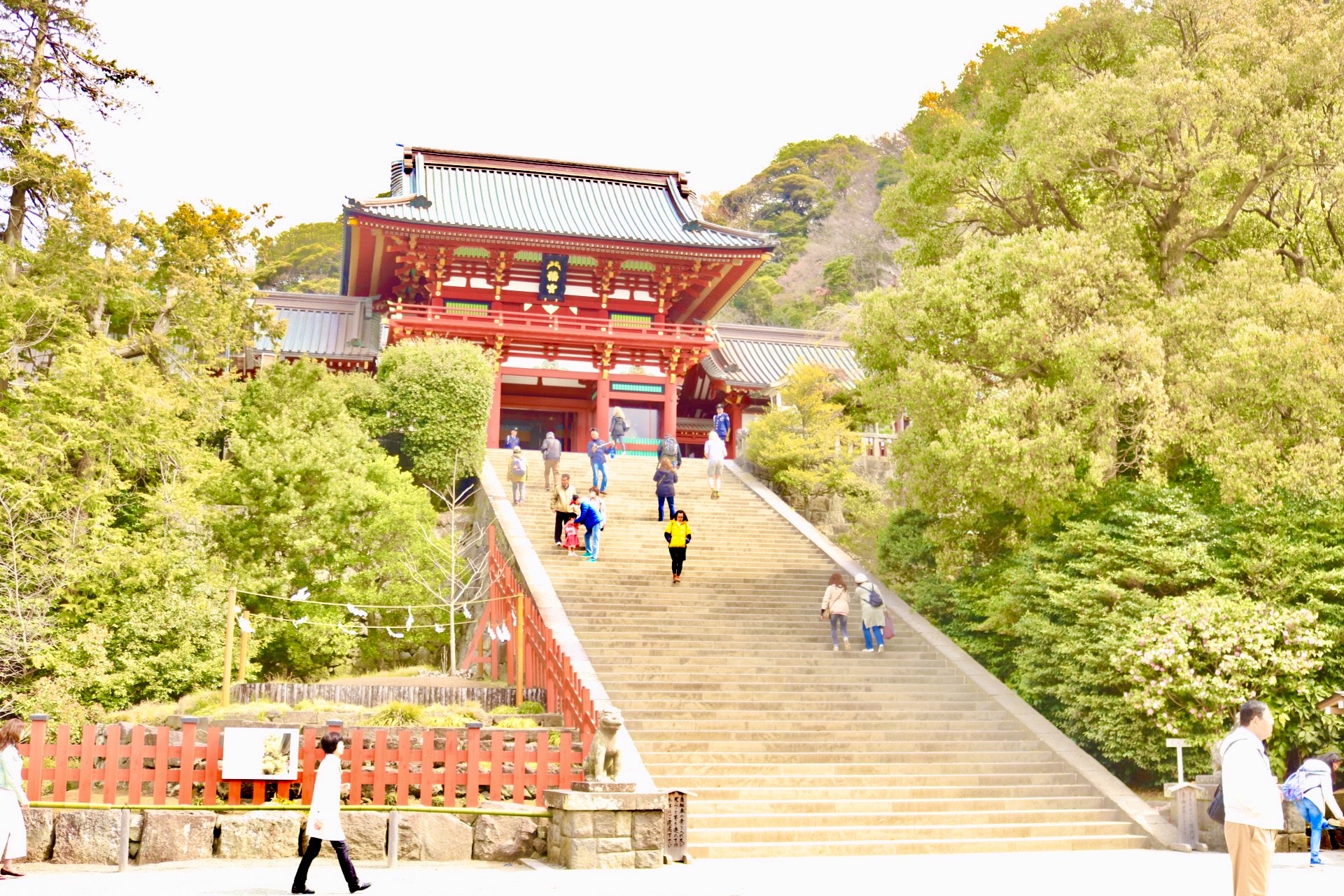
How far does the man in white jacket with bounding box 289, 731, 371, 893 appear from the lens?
820 cm

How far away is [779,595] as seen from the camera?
719 inches

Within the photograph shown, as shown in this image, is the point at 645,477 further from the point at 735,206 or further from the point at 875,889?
the point at 735,206

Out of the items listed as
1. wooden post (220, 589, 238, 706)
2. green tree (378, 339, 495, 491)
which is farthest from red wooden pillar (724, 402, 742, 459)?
wooden post (220, 589, 238, 706)

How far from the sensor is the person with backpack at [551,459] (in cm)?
2170

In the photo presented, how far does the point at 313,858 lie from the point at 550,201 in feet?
84.3

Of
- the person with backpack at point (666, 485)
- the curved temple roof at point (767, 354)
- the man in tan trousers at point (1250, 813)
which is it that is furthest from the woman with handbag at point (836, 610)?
the curved temple roof at point (767, 354)

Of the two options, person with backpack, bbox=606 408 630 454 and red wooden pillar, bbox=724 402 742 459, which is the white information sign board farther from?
red wooden pillar, bbox=724 402 742 459

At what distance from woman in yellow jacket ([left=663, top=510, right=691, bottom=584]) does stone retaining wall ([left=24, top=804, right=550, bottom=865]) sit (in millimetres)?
7391

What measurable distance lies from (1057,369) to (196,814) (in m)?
11.5

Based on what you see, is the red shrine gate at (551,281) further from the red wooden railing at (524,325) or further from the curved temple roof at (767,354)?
the curved temple roof at (767,354)

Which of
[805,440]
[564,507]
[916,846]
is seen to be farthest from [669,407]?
[916,846]

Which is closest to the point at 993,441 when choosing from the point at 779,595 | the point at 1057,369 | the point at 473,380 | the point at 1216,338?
the point at 1057,369

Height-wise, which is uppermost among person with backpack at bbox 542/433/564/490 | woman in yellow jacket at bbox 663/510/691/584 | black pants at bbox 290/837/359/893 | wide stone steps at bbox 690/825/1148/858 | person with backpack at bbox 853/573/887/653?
person with backpack at bbox 542/433/564/490

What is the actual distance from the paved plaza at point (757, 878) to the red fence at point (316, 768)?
76cm
